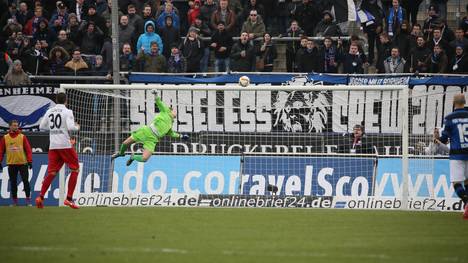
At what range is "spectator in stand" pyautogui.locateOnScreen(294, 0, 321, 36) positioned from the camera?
25827 mm

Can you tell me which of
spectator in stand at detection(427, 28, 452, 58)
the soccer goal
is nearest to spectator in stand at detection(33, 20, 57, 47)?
the soccer goal

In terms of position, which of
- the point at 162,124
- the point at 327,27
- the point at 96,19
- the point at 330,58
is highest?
the point at 96,19

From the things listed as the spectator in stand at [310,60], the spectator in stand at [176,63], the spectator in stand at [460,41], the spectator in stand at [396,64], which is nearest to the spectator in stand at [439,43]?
the spectator in stand at [460,41]

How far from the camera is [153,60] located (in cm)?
2444

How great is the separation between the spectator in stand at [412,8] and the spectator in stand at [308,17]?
249 cm

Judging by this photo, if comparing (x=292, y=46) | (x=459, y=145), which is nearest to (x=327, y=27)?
(x=292, y=46)

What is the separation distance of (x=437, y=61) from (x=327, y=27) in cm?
335

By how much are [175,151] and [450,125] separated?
7956 mm

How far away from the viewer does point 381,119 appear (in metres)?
22.2

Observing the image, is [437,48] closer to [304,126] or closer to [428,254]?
[304,126]

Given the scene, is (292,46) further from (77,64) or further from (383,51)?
(77,64)

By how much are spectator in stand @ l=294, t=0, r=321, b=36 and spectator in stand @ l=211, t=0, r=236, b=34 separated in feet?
6.31

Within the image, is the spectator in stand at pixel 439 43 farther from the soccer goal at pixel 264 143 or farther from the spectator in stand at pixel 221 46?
the spectator in stand at pixel 221 46

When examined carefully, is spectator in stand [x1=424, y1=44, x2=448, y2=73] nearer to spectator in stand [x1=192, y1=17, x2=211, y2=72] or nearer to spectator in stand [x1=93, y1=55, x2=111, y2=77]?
spectator in stand [x1=192, y1=17, x2=211, y2=72]
